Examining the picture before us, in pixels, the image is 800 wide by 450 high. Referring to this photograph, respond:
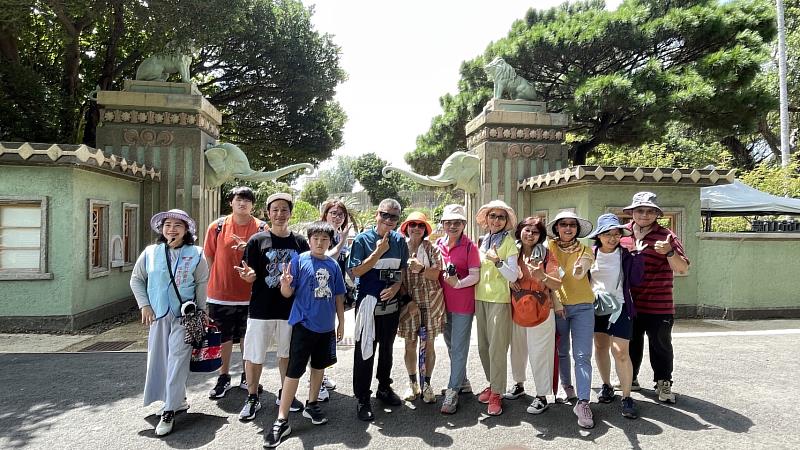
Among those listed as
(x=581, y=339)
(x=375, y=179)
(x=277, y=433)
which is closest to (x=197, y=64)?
(x=277, y=433)

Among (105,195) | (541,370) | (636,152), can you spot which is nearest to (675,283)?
(541,370)

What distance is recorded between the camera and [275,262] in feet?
12.9

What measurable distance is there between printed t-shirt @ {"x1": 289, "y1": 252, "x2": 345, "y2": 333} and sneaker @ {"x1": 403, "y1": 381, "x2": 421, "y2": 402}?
1137 mm

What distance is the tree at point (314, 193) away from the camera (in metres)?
48.3

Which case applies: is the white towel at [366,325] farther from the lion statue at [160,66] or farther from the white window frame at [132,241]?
the lion statue at [160,66]

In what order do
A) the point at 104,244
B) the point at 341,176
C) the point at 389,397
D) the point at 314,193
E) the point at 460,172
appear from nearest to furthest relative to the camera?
the point at 389,397 → the point at 104,244 → the point at 460,172 → the point at 314,193 → the point at 341,176

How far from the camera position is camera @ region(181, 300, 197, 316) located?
12.7ft

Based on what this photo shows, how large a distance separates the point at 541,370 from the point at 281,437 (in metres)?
2.16

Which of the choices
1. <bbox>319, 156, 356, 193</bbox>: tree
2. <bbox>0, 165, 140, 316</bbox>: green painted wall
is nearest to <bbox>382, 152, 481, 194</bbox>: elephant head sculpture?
<bbox>0, 165, 140, 316</bbox>: green painted wall

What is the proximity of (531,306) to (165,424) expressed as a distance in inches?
119

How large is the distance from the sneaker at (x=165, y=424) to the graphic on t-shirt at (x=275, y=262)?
125 centimetres

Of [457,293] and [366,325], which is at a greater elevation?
[457,293]

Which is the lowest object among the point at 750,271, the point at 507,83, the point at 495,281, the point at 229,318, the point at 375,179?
the point at 229,318

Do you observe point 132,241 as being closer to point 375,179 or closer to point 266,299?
point 266,299
